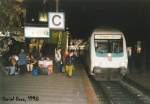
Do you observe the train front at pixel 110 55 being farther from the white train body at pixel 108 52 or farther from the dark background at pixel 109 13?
the dark background at pixel 109 13

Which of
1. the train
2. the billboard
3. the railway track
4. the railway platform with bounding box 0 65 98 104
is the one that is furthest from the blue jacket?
the railway platform with bounding box 0 65 98 104

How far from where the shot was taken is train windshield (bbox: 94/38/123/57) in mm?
30609

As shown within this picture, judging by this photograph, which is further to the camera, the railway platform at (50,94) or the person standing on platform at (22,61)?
the person standing on platform at (22,61)

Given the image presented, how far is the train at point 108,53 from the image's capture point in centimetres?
3031

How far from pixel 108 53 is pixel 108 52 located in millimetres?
98

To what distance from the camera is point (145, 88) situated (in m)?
26.9

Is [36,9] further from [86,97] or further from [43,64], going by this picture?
[86,97]

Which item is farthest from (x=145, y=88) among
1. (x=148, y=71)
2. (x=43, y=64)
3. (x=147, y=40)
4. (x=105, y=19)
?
(x=105, y=19)

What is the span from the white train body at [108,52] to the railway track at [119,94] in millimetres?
1082

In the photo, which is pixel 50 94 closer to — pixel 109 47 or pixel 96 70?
pixel 96 70

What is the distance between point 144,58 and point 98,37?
9.98m

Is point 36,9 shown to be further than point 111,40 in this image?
Yes

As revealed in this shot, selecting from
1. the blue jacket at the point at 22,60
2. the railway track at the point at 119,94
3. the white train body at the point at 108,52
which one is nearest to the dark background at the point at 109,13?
the white train body at the point at 108,52

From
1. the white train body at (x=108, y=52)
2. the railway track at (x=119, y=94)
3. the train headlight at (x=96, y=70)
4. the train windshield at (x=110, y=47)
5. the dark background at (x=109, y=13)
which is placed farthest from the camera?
the dark background at (x=109, y=13)
